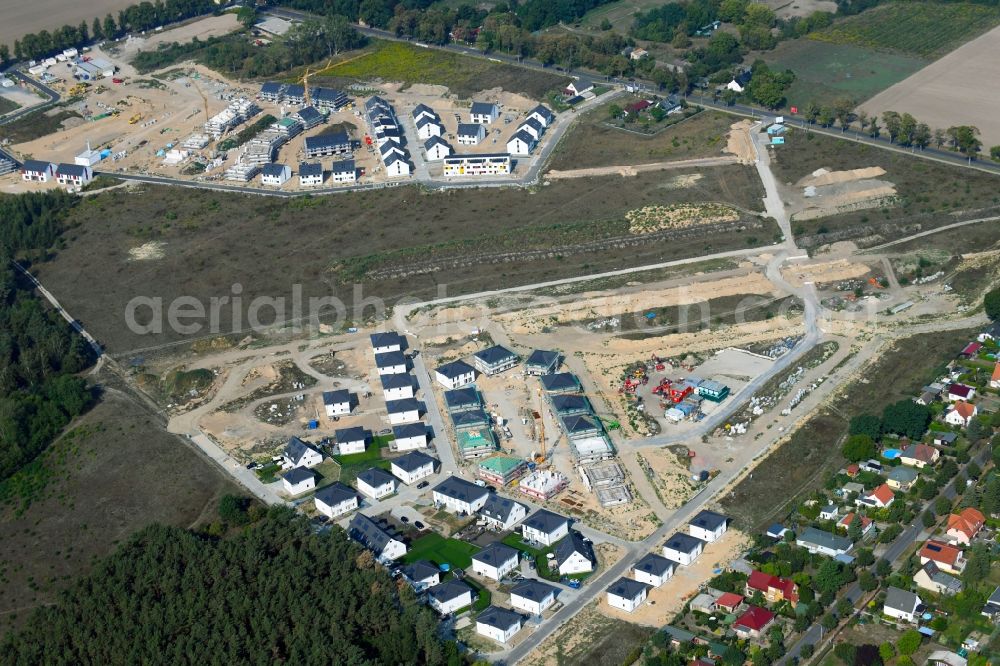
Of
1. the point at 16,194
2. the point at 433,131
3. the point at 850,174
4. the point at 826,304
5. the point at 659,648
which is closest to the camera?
the point at 659,648

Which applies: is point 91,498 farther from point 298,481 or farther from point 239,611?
point 239,611

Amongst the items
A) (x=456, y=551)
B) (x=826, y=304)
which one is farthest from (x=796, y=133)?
(x=456, y=551)

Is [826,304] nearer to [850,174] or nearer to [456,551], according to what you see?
[850,174]

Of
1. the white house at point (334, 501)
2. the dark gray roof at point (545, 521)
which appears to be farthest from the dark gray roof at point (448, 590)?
the white house at point (334, 501)

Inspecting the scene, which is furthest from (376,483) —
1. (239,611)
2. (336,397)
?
(239,611)

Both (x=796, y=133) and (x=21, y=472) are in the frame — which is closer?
(x=21, y=472)

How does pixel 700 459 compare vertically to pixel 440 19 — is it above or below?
below

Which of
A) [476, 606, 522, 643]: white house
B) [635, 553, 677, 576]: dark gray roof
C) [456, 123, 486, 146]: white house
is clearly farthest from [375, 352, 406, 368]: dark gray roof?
[456, 123, 486, 146]: white house
